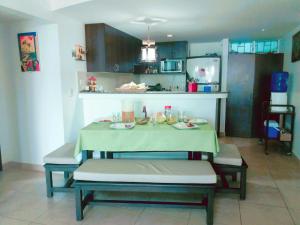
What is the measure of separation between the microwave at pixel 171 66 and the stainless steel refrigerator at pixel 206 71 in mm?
220

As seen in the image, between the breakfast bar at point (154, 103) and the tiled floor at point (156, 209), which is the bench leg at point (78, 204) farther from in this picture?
the breakfast bar at point (154, 103)

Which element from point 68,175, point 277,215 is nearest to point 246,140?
A: point 277,215

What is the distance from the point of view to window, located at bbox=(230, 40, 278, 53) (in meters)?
5.41

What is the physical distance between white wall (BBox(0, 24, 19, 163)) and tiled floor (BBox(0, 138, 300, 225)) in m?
0.55

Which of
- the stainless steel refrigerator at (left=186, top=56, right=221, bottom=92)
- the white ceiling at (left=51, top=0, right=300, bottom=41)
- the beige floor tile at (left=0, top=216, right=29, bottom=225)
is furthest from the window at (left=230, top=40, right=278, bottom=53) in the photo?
the beige floor tile at (left=0, top=216, right=29, bottom=225)

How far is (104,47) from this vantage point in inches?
151

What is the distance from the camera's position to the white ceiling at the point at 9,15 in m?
2.67

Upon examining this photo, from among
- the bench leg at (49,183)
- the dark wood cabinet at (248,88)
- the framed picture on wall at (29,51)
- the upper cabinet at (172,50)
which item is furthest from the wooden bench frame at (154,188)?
the upper cabinet at (172,50)

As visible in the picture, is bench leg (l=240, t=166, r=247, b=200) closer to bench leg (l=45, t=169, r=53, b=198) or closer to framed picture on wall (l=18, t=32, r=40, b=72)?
bench leg (l=45, t=169, r=53, b=198)

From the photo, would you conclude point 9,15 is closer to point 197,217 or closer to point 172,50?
point 197,217

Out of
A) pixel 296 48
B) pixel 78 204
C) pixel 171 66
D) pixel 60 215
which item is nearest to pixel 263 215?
pixel 78 204

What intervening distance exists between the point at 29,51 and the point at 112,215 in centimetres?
244

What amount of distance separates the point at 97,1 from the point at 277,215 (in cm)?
287

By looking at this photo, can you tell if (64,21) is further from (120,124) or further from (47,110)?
(120,124)
